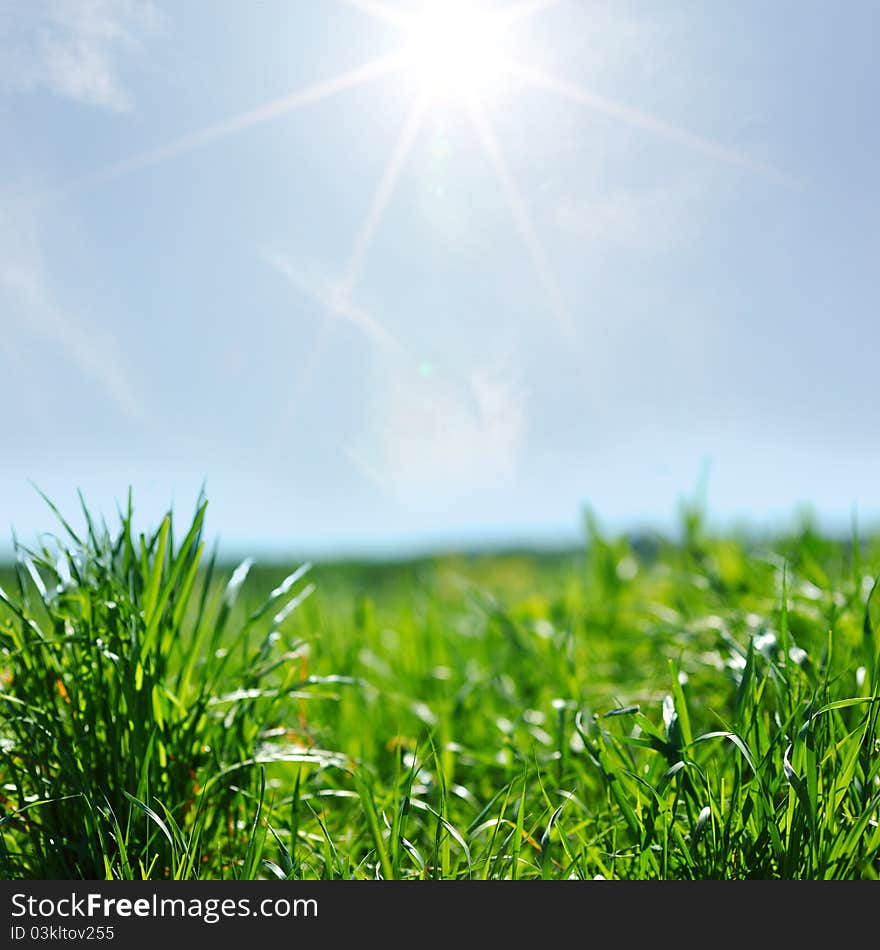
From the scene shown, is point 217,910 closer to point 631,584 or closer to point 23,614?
point 23,614

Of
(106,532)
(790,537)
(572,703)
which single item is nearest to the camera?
(106,532)

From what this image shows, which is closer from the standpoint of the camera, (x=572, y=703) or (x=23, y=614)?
(x=23, y=614)

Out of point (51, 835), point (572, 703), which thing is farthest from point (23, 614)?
point (572, 703)

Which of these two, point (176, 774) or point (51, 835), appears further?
point (176, 774)

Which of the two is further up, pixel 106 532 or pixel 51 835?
pixel 106 532

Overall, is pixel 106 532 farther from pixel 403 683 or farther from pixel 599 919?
pixel 403 683

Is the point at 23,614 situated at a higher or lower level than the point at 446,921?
higher

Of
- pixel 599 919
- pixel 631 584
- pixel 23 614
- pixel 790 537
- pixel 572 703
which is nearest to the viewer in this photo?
pixel 599 919

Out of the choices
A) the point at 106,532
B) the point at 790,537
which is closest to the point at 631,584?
the point at 790,537

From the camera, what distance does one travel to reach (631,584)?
385 centimetres

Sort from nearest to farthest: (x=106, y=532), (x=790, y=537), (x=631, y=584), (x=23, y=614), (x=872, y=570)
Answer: (x=23, y=614)
(x=106, y=532)
(x=872, y=570)
(x=790, y=537)
(x=631, y=584)

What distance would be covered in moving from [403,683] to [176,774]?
151cm

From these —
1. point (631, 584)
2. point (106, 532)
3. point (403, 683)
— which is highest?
point (106, 532)

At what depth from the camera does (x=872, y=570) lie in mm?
2971
